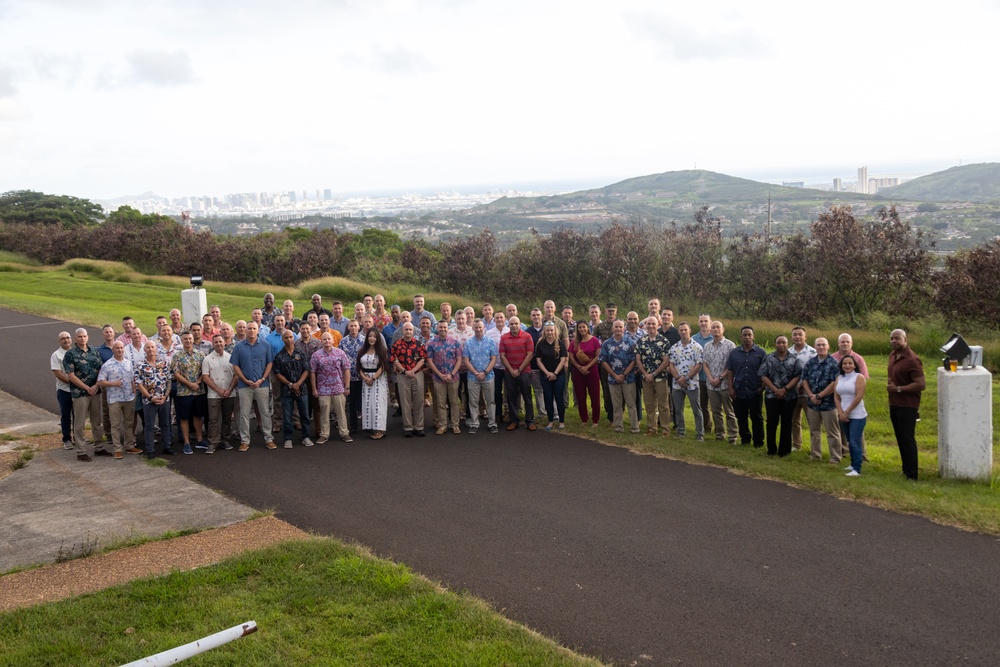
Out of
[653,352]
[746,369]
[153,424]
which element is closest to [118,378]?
[153,424]

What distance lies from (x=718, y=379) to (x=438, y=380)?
14.1ft

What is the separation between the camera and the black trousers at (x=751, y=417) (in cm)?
1197

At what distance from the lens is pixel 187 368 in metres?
12.4

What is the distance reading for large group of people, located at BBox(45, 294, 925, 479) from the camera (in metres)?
11.7

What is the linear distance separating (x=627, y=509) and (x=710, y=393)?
3.39m

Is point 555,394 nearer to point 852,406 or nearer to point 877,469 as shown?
point 852,406

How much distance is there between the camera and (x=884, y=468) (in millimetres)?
10883

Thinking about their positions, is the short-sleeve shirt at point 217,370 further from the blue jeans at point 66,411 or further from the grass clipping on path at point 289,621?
the grass clipping on path at point 289,621

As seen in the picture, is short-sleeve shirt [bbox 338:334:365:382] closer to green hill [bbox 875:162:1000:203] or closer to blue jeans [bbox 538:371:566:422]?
blue jeans [bbox 538:371:566:422]

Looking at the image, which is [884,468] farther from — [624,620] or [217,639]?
[217,639]

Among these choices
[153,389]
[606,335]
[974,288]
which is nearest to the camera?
[153,389]

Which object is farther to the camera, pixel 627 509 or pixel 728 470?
pixel 728 470

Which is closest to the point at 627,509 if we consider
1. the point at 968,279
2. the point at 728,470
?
the point at 728,470

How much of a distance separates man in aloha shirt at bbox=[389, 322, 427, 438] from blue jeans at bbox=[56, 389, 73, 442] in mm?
4753
